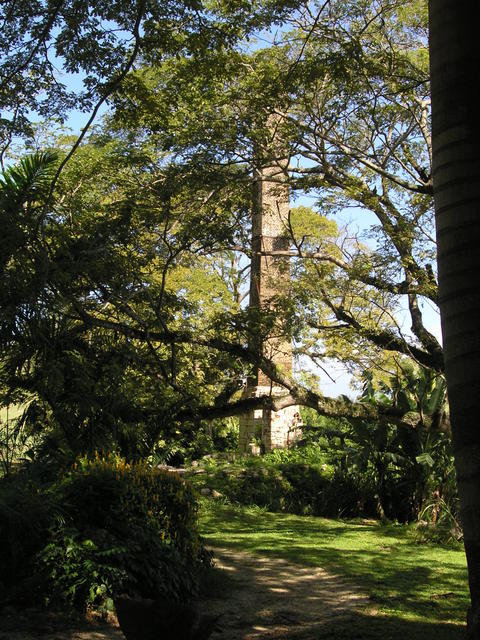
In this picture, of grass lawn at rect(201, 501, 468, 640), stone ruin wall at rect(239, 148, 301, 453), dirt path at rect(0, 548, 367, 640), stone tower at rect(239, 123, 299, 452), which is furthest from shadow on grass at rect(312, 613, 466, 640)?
stone ruin wall at rect(239, 148, 301, 453)

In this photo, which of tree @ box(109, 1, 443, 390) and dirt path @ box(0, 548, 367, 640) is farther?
tree @ box(109, 1, 443, 390)

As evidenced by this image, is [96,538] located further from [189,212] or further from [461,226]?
[189,212]

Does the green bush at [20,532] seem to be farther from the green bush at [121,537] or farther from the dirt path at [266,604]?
the dirt path at [266,604]

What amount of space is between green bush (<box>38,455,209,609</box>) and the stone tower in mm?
6219

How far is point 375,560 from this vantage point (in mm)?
9242

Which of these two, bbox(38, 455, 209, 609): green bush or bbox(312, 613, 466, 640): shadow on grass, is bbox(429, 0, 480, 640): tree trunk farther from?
bbox(38, 455, 209, 609): green bush

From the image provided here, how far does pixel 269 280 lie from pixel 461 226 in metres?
12.7

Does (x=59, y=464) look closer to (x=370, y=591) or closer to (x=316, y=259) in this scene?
(x=370, y=591)

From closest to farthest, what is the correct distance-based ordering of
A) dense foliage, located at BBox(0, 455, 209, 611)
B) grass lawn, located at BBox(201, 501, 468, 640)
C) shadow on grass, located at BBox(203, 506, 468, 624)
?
dense foliage, located at BBox(0, 455, 209, 611) → grass lawn, located at BBox(201, 501, 468, 640) → shadow on grass, located at BBox(203, 506, 468, 624)

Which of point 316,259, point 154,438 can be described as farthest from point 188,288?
point 154,438

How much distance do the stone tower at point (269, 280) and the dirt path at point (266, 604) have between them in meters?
5.21

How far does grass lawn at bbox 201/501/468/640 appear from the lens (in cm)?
608

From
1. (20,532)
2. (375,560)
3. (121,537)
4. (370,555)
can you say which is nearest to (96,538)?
(121,537)

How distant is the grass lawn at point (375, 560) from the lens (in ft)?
19.9
